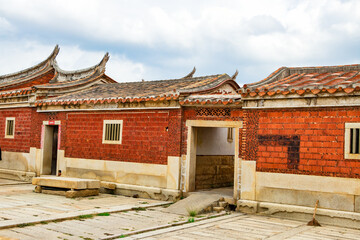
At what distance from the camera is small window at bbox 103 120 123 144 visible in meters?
12.8

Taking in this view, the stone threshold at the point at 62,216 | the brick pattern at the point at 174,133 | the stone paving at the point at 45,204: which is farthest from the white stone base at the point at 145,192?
the brick pattern at the point at 174,133

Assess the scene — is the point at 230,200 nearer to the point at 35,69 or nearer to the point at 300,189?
the point at 300,189

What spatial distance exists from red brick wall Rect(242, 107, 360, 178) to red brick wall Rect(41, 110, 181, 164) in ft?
8.00

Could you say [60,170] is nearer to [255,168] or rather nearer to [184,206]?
[184,206]

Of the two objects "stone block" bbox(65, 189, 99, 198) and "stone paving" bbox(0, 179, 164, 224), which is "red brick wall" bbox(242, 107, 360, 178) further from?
"stone block" bbox(65, 189, 99, 198)

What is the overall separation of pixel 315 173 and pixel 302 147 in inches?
25.6

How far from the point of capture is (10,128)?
645 inches

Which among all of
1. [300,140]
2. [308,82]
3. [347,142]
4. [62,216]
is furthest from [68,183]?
[347,142]

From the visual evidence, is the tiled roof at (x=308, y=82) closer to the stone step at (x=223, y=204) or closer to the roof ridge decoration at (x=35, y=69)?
the stone step at (x=223, y=204)

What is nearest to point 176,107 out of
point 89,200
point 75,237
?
point 89,200

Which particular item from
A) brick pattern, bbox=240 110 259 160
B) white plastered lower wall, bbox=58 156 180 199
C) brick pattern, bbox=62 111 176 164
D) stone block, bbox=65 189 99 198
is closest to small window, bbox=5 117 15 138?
brick pattern, bbox=62 111 176 164

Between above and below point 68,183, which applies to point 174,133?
above

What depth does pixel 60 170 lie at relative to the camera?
14.3 m

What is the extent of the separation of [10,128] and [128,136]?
6487mm
